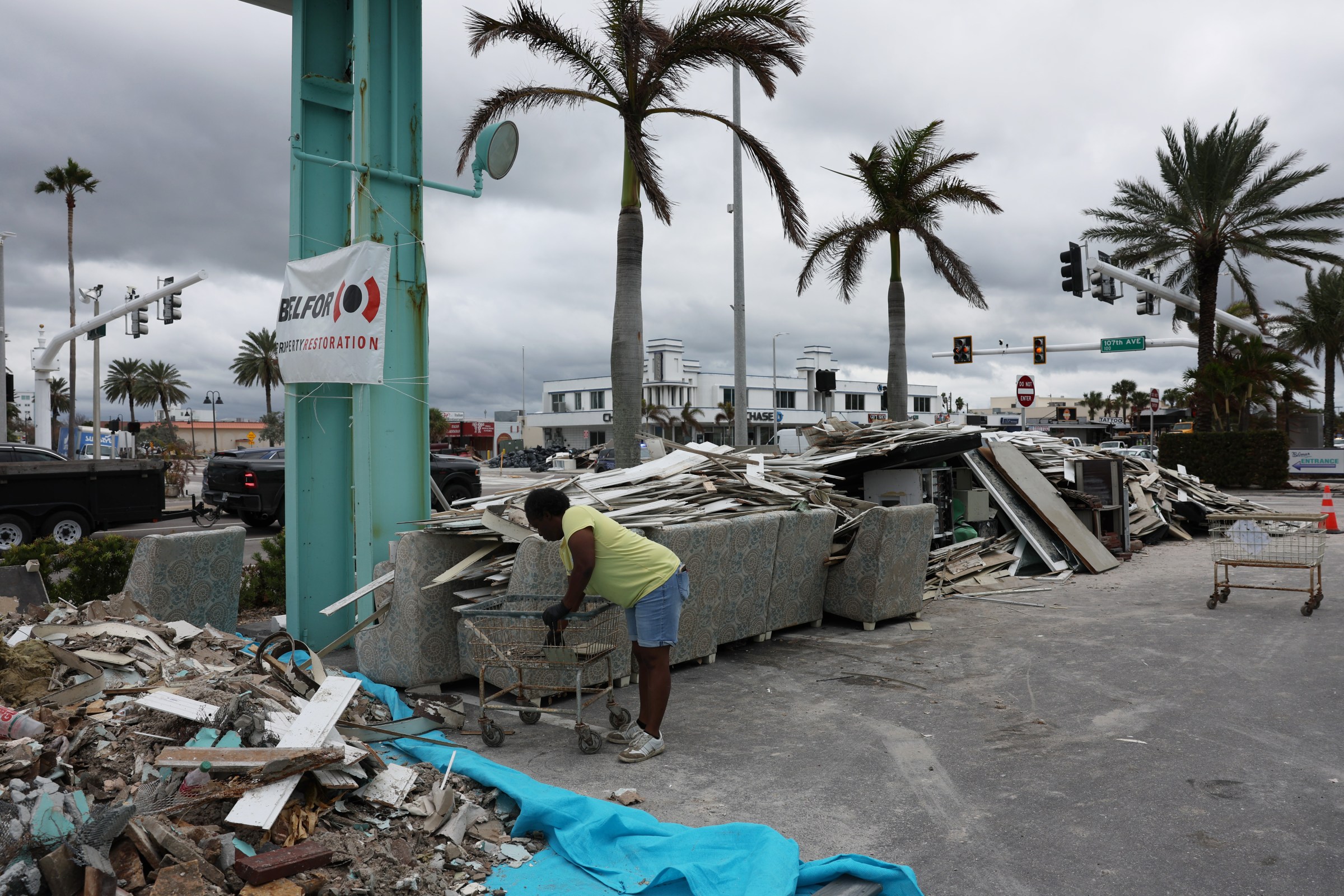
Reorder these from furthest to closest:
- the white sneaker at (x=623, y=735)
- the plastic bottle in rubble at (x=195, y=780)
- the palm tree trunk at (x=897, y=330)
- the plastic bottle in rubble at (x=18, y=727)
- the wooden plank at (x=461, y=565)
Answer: the palm tree trunk at (x=897, y=330)
the wooden plank at (x=461, y=565)
the white sneaker at (x=623, y=735)
the plastic bottle in rubble at (x=18, y=727)
the plastic bottle in rubble at (x=195, y=780)

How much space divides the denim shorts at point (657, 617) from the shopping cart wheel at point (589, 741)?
0.62 m

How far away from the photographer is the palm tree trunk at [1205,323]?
27766mm

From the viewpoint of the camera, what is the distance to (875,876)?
3.63 metres

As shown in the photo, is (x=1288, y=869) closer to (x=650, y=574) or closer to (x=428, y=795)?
(x=650, y=574)

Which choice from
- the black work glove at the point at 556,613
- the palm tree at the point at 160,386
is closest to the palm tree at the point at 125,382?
the palm tree at the point at 160,386

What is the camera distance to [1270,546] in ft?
32.1

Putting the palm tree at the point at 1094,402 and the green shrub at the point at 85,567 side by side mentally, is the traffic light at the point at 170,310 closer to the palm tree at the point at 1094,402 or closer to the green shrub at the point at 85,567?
the green shrub at the point at 85,567

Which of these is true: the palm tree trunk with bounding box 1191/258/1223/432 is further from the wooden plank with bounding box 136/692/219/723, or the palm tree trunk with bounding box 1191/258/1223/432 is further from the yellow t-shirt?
the wooden plank with bounding box 136/692/219/723

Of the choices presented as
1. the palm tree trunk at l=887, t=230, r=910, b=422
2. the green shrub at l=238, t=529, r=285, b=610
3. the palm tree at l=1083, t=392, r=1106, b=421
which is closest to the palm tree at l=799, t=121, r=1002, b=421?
the palm tree trunk at l=887, t=230, r=910, b=422

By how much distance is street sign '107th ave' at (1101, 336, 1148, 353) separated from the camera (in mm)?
30281

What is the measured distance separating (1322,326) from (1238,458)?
13.9 m

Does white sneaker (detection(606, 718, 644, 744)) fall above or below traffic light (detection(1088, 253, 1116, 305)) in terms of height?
below

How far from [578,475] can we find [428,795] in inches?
194

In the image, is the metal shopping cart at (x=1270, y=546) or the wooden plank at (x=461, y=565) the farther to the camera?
the metal shopping cart at (x=1270, y=546)
